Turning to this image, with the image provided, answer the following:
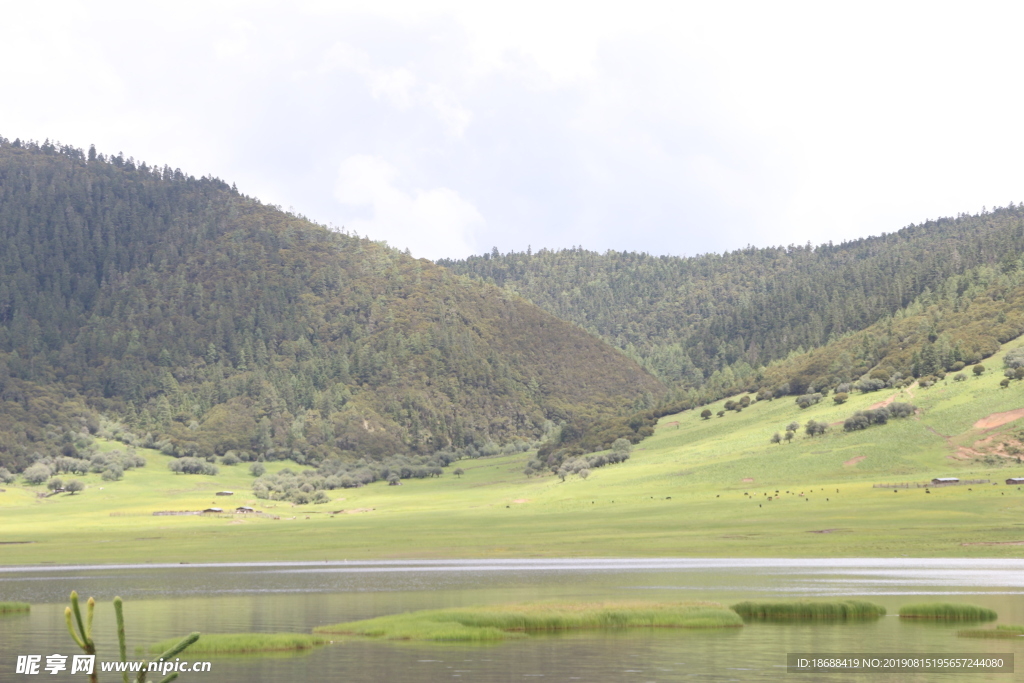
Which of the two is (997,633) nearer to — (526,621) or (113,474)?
(526,621)

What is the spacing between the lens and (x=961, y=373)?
15775 centimetres

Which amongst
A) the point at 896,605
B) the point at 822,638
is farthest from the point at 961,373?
the point at 822,638

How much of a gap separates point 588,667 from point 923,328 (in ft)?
581

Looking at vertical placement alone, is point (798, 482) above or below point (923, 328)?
below

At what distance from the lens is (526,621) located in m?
44.7

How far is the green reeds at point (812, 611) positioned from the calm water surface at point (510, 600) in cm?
116

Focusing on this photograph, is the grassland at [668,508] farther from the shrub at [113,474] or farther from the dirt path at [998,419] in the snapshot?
the shrub at [113,474]

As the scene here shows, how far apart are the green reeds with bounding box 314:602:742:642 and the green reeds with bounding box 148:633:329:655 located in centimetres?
358

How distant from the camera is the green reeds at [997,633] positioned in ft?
127

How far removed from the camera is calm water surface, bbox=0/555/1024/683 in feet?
113

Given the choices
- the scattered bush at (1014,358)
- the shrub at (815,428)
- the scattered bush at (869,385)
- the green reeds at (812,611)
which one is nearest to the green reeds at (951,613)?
the green reeds at (812,611)

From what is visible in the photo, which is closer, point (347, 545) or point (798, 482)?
point (347, 545)

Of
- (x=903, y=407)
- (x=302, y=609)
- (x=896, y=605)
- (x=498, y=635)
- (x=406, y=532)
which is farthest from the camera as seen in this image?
(x=903, y=407)

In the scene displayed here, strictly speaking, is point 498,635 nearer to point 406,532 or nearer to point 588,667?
point 588,667
